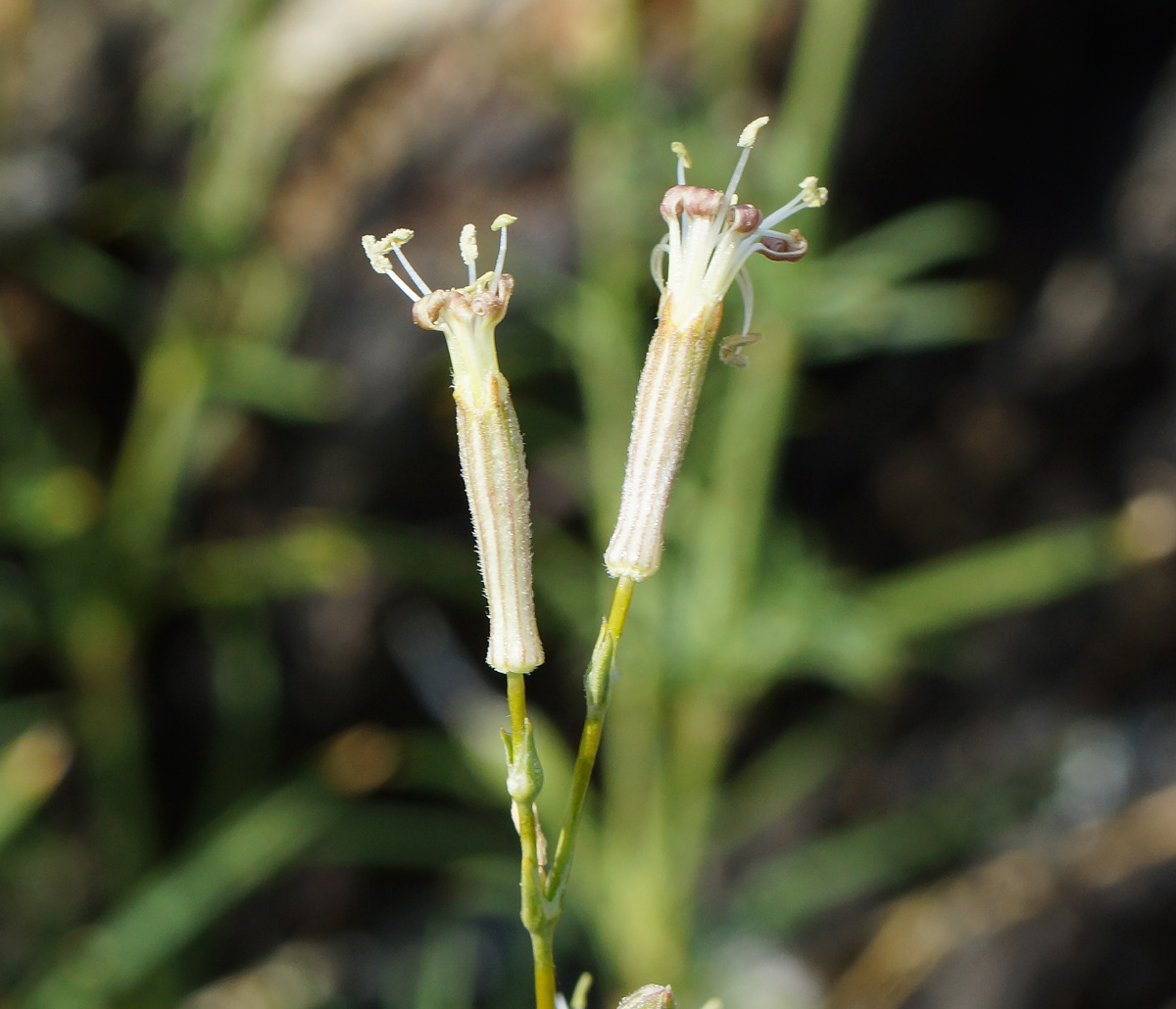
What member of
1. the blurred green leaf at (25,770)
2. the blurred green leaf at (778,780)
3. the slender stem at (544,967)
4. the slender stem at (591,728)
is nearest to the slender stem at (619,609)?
the slender stem at (591,728)

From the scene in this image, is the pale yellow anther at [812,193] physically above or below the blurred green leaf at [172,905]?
below

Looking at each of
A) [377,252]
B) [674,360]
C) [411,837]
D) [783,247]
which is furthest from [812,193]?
[411,837]

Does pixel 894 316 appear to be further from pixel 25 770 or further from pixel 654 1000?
pixel 25 770

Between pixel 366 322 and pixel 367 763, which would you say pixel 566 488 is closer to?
pixel 366 322

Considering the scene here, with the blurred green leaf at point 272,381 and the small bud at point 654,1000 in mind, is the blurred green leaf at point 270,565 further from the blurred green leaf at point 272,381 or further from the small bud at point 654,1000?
the small bud at point 654,1000

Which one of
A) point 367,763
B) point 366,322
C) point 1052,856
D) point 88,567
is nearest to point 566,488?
point 366,322

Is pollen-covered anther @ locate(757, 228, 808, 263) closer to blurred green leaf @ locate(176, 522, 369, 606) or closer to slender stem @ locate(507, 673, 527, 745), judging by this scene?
slender stem @ locate(507, 673, 527, 745)

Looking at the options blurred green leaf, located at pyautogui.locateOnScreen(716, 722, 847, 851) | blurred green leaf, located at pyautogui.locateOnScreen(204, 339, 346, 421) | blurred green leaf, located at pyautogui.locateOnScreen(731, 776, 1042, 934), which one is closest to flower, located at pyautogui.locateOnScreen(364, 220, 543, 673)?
blurred green leaf, located at pyautogui.locateOnScreen(204, 339, 346, 421)
